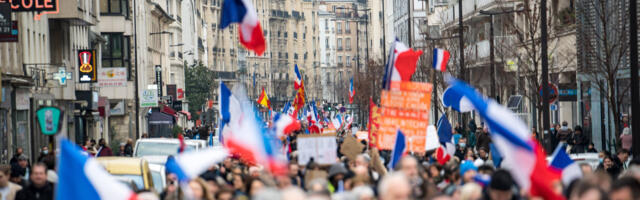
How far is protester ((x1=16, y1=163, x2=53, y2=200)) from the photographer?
1412 centimetres

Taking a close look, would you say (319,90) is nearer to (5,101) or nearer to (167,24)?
(167,24)

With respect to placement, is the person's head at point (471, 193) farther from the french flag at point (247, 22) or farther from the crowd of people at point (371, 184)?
the french flag at point (247, 22)

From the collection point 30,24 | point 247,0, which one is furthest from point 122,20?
point 247,0

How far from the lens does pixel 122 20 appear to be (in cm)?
6041

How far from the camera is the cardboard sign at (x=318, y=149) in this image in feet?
60.9

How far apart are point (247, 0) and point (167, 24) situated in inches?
2778

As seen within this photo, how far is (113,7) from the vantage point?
60.0 meters

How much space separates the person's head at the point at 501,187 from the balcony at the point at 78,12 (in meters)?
33.0

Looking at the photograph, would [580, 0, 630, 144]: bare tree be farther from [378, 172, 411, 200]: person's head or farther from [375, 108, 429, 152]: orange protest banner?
[378, 172, 411, 200]: person's head

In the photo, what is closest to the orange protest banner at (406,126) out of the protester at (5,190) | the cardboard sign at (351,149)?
the cardboard sign at (351,149)

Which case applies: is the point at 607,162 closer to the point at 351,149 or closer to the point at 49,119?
the point at 351,149

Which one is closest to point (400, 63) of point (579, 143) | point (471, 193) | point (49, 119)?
point (49, 119)

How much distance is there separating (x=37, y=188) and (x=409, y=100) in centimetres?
659

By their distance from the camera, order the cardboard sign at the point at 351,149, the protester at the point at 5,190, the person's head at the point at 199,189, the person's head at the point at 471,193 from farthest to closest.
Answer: the cardboard sign at the point at 351,149 → the protester at the point at 5,190 → the person's head at the point at 199,189 → the person's head at the point at 471,193
